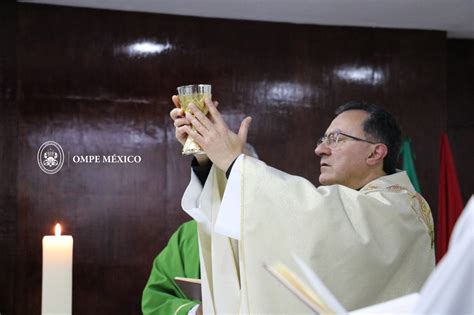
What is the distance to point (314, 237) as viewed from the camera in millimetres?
2105

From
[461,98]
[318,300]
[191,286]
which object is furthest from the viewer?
[461,98]

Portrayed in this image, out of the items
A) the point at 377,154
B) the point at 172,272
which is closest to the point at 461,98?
the point at 172,272

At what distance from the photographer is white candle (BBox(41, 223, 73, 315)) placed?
6.05 ft

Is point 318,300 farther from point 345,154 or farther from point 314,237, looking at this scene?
point 345,154

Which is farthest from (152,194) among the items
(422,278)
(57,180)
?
(422,278)

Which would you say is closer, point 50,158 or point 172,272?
point 172,272

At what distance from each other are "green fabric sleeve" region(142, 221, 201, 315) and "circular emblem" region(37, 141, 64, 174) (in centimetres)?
127

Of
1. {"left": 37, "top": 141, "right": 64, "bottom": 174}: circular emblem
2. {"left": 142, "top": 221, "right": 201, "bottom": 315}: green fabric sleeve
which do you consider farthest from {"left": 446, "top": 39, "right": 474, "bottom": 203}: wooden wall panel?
{"left": 37, "top": 141, "right": 64, "bottom": 174}: circular emblem

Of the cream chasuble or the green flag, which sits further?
the green flag

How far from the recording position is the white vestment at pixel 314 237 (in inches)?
82.9

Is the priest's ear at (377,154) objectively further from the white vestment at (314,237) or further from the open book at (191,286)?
the open book at (191,286)

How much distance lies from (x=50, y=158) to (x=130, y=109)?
0.66 meters

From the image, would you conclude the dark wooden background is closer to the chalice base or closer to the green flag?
the green flag

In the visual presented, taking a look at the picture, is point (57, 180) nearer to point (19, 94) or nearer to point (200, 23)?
point (19, 94)
